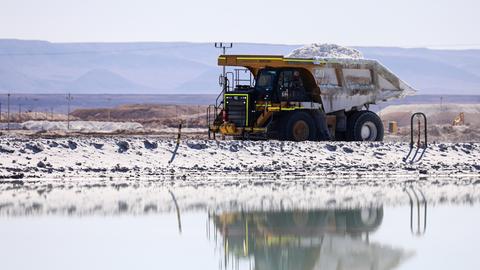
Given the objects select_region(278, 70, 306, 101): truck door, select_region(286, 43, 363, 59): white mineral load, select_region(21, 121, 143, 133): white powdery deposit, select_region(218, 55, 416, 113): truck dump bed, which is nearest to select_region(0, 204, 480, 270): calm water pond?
select_region(278, 70, 306, 101): truck door

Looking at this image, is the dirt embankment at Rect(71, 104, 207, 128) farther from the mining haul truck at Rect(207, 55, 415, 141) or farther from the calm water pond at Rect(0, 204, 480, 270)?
the calm water pond at Rect(0, 204, 480, 270)

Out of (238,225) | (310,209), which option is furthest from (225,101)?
(238,225)

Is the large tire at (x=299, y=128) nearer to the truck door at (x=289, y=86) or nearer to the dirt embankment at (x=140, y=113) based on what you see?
the truck door at (x=289, y=86)

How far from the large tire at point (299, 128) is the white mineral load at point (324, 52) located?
2551 millimetres

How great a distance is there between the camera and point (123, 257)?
48.6 ft

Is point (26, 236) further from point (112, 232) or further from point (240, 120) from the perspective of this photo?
point (240, 120)

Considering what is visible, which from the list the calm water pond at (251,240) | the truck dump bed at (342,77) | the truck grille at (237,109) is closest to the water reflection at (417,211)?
the calm water pond at (251,240)

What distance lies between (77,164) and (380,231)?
11.1 metres

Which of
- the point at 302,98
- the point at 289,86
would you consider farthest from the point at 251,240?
the point at 302,98

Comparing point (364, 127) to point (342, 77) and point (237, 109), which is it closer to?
point (342, 77)

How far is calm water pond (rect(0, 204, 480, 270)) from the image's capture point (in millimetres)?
14555

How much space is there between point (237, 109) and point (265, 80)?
1.30 meters

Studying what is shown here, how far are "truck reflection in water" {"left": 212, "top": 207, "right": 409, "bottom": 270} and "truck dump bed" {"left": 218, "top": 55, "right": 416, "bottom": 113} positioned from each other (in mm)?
14063

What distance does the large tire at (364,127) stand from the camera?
1379 inches
